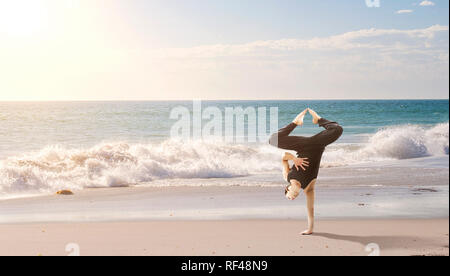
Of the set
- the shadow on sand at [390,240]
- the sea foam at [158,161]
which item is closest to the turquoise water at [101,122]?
the sea foam at [158,161]

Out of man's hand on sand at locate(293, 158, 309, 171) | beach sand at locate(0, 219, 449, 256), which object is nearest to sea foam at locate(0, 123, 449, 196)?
beach sand at locate(0, 219, 449, 256)

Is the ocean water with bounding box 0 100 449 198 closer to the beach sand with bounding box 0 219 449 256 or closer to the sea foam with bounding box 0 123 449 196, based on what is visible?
the sea foam with bounding box 0 123 449 196

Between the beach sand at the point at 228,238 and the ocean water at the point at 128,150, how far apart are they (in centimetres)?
488

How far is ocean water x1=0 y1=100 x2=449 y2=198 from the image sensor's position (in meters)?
12.4

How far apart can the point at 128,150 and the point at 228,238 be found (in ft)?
33.3

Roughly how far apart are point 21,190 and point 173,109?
2373cm

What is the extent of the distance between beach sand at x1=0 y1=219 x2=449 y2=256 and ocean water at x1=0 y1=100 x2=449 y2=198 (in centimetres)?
488

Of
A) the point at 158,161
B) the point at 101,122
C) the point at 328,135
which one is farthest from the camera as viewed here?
the point at 101,122

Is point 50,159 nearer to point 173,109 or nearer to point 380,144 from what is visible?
point 380,144

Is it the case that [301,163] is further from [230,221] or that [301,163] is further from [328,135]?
[230,221]

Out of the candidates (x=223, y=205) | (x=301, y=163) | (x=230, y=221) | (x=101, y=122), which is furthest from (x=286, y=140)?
(x=101, y=122)

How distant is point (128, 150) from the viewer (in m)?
15.6

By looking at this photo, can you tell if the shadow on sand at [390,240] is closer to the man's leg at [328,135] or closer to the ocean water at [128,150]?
the man's leg at [328,135]

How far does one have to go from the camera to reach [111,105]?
33750 millimetres
